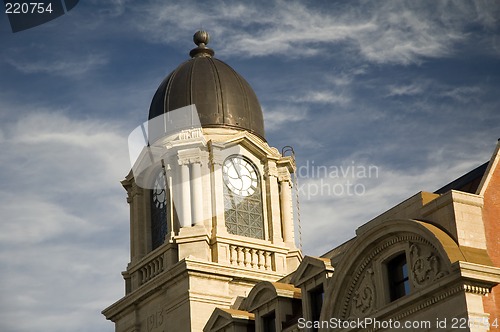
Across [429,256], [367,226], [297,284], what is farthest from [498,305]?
[297,284]

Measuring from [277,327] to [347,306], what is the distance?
515 centimetres

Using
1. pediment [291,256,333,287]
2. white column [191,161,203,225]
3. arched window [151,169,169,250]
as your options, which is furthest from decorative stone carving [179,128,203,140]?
pediment [291,256,333,287]

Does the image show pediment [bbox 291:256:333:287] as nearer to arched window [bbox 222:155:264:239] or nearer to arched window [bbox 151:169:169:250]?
arched window [bbox 222:155:264:239]

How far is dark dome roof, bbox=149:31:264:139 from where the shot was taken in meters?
62.9

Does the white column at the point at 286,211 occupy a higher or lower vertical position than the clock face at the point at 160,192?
lower

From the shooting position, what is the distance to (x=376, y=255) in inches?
1731

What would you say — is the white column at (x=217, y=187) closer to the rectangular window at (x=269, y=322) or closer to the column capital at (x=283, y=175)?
the column capital at (x=283, y=175)

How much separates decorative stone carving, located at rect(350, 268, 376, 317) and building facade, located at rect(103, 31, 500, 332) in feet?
0.20

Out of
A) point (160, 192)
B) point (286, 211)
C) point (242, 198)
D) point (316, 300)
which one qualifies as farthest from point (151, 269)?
point (316, 300)

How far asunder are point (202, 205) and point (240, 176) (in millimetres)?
3407

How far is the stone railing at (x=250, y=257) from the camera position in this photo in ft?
195

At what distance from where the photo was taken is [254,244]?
60.3 m

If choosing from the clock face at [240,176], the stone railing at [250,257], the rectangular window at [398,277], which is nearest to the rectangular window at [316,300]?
the rectangular window at [398,277]

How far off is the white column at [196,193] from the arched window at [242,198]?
5.31ft
